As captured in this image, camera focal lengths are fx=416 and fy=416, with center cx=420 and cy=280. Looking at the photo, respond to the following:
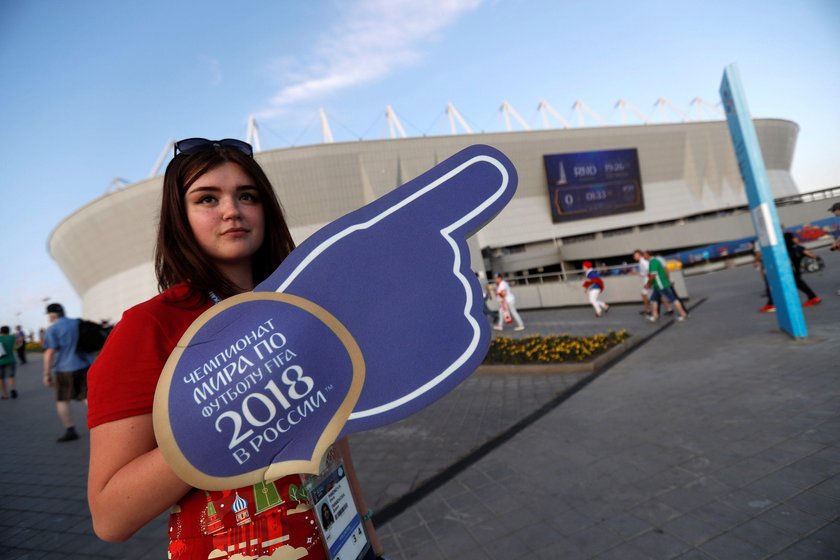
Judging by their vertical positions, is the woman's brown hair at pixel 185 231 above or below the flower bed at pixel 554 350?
above

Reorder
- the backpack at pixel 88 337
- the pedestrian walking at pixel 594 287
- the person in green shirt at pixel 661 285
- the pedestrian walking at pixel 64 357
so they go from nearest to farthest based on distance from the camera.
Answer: the pedestrian walking at pixel 64 357
the backpack at pixel 88 337
the person in green shirt at pixel 661 285
the pedestrian walking at pixel 594 287

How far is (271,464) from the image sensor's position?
3.02 feet

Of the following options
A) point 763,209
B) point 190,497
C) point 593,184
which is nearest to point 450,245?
point 190,497

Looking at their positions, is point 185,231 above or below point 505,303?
above

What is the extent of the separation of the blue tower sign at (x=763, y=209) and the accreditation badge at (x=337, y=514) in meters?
7.18

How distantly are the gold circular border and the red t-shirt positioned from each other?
0.05 metres

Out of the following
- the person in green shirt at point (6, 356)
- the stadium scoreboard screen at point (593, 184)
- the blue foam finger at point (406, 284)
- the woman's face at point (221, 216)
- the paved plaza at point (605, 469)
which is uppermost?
the stadium scoreboard screen at point (593, 184)

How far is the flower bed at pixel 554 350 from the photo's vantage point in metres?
7.24

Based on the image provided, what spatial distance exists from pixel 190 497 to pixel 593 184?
53.3m

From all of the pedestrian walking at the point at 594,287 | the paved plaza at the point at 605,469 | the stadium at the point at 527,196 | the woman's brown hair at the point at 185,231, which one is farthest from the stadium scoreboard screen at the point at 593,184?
the woman's brown hair at the point at 185,231

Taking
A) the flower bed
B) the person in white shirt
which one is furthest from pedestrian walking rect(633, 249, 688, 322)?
the person in white shirt

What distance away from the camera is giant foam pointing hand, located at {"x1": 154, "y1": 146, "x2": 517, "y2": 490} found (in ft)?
2.91

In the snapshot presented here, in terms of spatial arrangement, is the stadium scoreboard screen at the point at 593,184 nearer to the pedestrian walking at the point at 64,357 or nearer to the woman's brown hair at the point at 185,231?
the pedestrian walking at the point at 64,357

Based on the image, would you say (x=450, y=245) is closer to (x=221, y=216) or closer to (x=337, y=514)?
(x=221, y=216)
